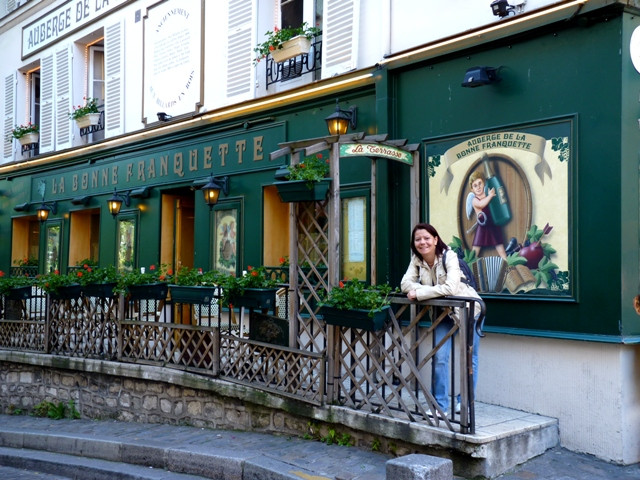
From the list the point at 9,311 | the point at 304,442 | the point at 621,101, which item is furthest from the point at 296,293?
the point at 9,311

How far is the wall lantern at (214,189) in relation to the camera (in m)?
10.2

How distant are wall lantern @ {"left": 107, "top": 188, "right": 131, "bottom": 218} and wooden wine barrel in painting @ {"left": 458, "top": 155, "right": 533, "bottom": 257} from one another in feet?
23.9

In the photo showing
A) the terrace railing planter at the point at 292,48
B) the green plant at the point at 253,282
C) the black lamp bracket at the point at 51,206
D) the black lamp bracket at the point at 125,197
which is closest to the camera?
the green plant at the point at 253,282

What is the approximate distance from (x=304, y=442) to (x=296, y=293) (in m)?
1.39

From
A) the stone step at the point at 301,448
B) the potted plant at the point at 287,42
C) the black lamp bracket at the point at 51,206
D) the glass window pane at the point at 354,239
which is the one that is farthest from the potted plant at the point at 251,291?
the black lamp bracket at the point at 51,206

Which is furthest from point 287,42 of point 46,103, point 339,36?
point 46,103

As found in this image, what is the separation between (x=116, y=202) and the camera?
1248 cm

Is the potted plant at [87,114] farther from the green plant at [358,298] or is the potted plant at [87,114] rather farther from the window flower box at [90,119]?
the green plant at [358,298]

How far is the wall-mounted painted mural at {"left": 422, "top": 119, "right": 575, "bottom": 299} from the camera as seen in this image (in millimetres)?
6258

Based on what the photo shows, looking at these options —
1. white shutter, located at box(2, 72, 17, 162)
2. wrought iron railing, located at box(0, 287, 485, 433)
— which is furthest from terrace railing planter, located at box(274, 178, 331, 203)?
white shutter, located at box(2, 72, 17, 162)

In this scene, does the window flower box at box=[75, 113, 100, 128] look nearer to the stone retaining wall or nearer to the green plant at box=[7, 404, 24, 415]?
the stone retaining wall

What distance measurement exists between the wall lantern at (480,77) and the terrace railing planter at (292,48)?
307cm

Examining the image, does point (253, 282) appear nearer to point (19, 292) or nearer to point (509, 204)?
point (509, 204)

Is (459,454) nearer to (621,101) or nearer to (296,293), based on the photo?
(296,293)
